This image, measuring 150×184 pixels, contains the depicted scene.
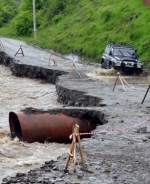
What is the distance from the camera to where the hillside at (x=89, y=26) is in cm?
4028

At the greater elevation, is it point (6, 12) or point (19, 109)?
point (6, 12)

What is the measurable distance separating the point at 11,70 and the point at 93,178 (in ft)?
89.4

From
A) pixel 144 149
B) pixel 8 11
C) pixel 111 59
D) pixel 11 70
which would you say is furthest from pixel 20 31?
pixel 144 149

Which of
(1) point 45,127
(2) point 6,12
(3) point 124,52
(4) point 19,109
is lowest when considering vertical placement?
(4) point 19,109

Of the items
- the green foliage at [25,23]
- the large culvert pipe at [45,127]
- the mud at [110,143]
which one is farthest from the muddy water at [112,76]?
the green foliage at [25,23]

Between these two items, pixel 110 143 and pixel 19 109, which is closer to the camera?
pixel 110 143

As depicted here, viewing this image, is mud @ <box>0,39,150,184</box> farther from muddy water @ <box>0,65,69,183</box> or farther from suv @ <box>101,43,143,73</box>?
suv @ <box>101,43,143,73</box>

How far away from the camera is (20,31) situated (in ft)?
209

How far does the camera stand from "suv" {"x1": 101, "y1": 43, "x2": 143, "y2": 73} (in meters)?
30.9

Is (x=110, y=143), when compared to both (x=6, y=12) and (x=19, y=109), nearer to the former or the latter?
(x=19, y=109)

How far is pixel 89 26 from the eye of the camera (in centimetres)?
4722

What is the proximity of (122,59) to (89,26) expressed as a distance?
54.6ft

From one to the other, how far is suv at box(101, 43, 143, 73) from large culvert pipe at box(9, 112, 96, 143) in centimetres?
1492

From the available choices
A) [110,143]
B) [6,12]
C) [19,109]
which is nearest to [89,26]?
[19,109]
